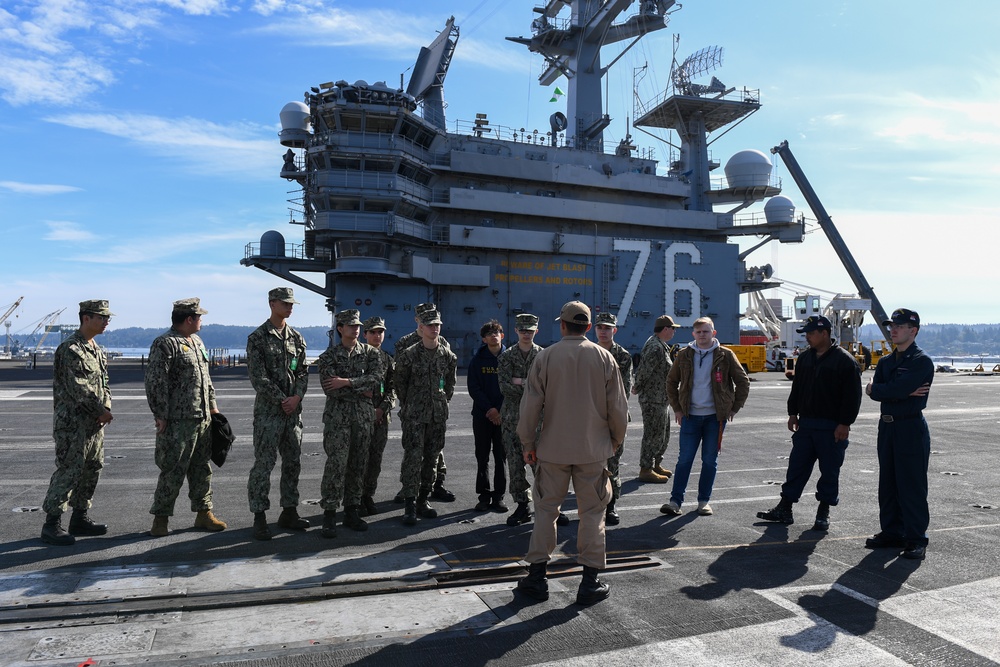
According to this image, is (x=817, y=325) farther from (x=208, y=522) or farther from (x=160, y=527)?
(x=160, y=527)

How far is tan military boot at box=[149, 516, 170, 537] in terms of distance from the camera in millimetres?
6027

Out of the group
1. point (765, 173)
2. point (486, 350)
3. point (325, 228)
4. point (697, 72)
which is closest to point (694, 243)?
point (765, 173)

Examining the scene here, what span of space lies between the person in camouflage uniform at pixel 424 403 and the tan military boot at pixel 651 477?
11.2 ft

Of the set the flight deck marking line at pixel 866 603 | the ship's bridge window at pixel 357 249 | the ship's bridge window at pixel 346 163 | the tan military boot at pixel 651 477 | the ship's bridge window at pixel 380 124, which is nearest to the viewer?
the flight deck marking line at pixel 866 603

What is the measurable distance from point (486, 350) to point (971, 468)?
7.65m

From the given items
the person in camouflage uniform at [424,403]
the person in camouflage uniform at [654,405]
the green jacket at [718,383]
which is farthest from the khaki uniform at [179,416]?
the person in camouflage uniform at [654,405]

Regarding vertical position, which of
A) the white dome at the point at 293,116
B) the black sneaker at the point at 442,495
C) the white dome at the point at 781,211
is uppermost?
the white dome at the point at 293,116

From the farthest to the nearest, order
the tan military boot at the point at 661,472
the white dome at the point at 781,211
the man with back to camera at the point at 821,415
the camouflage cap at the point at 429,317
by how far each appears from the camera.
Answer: the white dome at the point at 781,211, the tan military boot at the point at 661,472, the camouflage cap at the point at 429,317, the man with back to camera at the point at 821,415

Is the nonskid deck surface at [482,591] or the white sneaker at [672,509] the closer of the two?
the nonskid deck surface at [482,591]

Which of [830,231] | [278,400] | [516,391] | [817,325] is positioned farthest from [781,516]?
[830,231]

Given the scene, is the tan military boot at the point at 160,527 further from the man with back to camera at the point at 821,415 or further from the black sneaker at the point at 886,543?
the black sneaker at the point at 886,543

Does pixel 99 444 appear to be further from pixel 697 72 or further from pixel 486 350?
pixel 697 72

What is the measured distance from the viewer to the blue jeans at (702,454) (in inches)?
284

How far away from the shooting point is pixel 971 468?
387 inches
